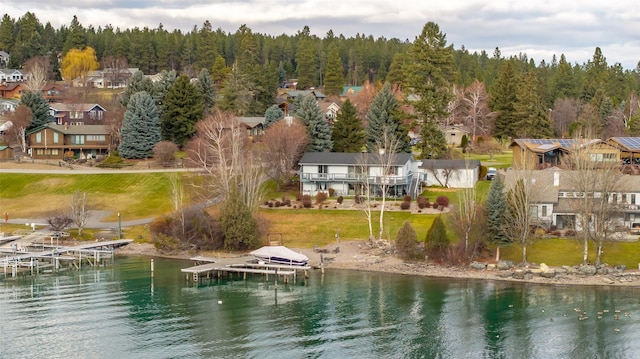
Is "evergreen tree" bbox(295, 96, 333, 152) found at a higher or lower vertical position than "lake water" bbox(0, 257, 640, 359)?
higher

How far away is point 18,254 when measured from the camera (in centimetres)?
6644

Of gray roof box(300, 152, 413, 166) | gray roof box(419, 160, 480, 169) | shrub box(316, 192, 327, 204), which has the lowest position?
shrub box(316, 192, 327, 204)

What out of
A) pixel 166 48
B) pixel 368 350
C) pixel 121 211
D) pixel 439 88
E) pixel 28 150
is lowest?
pixel 368 350

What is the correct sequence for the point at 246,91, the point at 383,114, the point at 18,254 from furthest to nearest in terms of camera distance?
the point at 246,91
the point at 383,114
the point at 18,254

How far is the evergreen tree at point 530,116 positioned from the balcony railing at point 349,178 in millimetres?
34935

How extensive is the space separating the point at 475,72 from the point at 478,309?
12207cm

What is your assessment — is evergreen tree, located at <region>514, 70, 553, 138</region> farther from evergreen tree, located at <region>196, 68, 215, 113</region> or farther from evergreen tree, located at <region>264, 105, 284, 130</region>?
evergreen tree, located at <region>196, 68, 215, 113</region>

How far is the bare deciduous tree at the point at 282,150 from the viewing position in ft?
277

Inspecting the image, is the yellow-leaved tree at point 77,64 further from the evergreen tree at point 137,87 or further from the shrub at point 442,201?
the shrub at point 442,201

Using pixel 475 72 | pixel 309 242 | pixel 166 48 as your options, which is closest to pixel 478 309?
pixel 309 242

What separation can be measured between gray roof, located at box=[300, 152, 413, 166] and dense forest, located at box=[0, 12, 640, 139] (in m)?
11.4

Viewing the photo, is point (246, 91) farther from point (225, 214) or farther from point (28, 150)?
point (225, 214)

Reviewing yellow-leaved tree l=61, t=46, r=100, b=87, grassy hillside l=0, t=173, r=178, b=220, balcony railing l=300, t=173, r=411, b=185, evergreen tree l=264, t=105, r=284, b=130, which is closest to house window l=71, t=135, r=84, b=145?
grassy hillside l=0, t=173, r=178, b=220

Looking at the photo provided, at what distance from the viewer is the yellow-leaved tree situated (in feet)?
543
